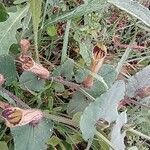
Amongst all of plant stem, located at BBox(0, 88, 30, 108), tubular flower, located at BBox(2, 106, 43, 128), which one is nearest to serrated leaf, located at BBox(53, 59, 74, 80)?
plant stem, located at BBox(0, 88, 30, 108)

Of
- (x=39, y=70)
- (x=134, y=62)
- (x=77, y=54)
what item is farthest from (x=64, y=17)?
(x=134, y=62)

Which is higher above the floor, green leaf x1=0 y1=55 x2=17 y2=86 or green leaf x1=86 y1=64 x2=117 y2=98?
green leaf x1=0 y1=55 x2=17 y2=86

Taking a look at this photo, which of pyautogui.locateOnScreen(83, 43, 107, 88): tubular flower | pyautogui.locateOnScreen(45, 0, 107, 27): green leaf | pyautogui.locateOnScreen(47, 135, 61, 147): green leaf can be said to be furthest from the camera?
pyautogui.locateOnScreen(47, 135, 61, 147): green leaf

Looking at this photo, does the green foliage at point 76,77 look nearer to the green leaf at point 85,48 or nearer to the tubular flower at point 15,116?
the green leaf at point 85,48

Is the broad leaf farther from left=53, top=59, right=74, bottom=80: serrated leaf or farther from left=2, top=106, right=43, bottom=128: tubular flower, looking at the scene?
left=2, top=106, right=43, bottom=128: tubular flower

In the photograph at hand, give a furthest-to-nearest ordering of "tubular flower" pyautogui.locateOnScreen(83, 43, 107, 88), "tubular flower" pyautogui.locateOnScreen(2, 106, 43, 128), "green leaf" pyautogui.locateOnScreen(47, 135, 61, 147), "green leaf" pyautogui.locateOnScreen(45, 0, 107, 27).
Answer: "green leaf" pyautogui.locateOnScreen(47, 135, 61, 147) < "green leaf" pyautogui.locateOnScreen(45, 0, 107, 27) < "tubular flower" pyautogui.locateOnScreen(83, 43, 107, 88) < "tubular flower" pyautogui.locateOnScreen(2, 106, 43, 128)

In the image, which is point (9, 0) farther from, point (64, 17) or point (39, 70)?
point (39, 70)

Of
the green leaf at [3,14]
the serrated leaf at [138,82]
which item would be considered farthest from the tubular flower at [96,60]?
the green leaf at [3,14]
